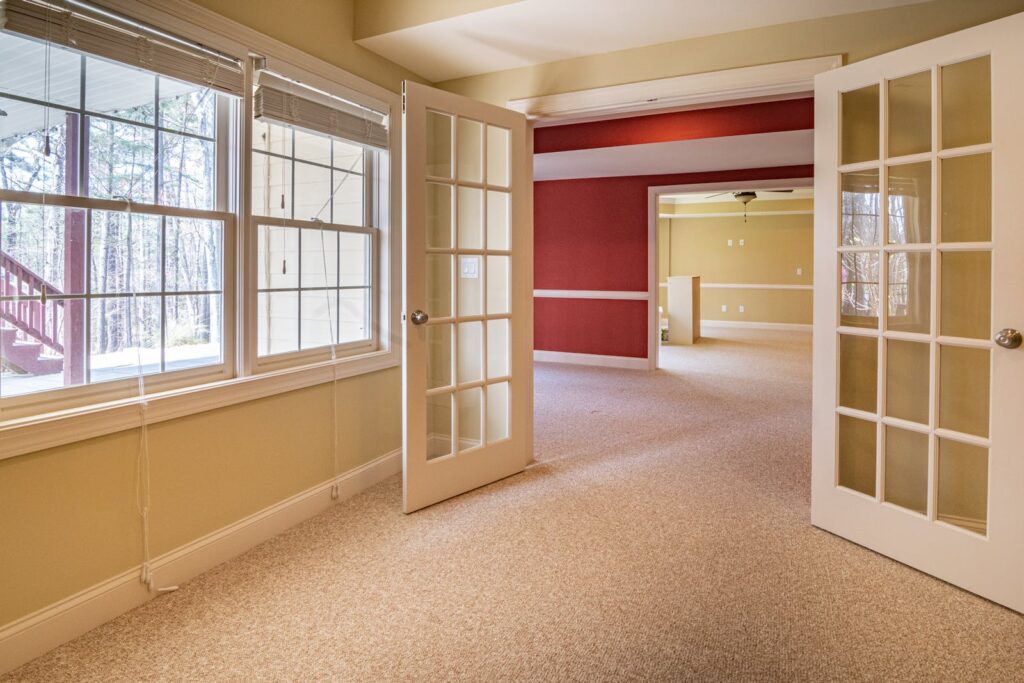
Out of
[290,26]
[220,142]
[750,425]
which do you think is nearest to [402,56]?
[290,26]

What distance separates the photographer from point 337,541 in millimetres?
2717

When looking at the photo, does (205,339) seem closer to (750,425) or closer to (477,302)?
(477,302)

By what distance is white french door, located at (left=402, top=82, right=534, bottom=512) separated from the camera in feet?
9.70

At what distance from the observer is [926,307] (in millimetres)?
2459

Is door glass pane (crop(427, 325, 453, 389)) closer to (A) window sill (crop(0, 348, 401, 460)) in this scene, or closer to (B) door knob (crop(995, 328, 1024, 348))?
(A) window sill (crop(0, 348, 401, 460))

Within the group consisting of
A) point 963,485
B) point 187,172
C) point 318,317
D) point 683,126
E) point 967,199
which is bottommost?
point 963,485

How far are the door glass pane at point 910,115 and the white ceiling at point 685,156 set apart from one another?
2.84 m

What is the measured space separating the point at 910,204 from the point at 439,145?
2.09 meters

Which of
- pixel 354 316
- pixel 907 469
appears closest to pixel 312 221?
pixel 354 316

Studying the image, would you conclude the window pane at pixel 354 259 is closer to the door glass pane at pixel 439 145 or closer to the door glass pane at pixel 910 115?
the door glass pane at pixel 439 145

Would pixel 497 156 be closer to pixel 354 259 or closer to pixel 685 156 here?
pixel 354 259

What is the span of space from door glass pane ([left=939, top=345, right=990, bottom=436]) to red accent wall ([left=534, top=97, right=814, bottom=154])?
10.1 feet

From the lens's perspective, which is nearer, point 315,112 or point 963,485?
point 963,485

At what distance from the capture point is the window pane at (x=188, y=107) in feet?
7.53
